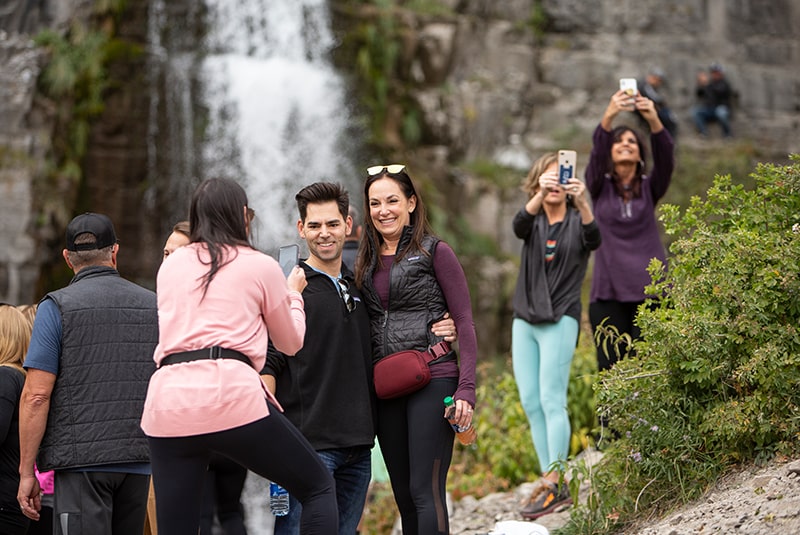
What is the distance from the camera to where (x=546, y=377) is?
623 centimetres

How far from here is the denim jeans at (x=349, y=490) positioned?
15.5 ft

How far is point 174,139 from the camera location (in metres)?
15.8

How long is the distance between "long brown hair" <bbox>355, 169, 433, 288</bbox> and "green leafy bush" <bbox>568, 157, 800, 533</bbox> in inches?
53.0

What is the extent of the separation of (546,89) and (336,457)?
637 inches

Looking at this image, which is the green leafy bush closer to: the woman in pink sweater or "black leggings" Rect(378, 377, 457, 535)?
"black leggings" Rect(378, 377, 457, 535)

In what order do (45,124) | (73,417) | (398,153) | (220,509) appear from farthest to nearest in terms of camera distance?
1. (398,153)
2. (45,124)
3. (220,509)
4. (73,417)

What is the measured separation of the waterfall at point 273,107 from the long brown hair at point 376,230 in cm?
986

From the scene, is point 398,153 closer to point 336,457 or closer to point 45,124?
point 45,124

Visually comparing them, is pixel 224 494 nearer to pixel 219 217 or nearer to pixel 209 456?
pixel 209 456

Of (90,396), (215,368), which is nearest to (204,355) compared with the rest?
(215,368)

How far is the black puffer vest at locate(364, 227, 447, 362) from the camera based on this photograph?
15.7 ft

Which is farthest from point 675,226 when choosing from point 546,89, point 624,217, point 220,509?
point 546,89

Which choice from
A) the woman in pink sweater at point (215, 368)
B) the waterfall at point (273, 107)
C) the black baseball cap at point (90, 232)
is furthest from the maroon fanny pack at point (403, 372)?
the waterfall at point (273, 107)

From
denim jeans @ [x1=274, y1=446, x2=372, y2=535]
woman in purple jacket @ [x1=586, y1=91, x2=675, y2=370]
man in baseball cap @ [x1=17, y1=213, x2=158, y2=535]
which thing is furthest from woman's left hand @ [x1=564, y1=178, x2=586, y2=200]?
man in baseball cap @ [x1=17, y1=213, x2=158, y2=535]
